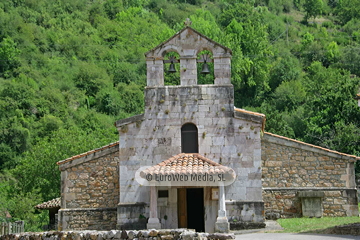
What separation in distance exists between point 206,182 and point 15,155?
34.6 m

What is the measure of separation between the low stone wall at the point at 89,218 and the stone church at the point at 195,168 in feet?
0.12

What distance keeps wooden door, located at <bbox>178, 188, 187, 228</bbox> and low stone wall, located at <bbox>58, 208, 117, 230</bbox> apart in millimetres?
2598

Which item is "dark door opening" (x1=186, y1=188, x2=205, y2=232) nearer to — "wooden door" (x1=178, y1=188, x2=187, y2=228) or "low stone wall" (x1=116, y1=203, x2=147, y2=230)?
"wooden door" (x1=178, y1=188, x2=187, y2=228)

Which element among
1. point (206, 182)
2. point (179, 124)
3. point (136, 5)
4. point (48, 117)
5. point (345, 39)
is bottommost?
point (206, 182)

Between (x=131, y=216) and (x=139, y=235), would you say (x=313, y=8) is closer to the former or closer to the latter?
(x=131, y=216)

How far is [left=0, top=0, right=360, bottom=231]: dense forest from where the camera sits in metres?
39.0

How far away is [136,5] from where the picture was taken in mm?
110500

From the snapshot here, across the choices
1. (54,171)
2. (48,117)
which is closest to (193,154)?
(54,171)

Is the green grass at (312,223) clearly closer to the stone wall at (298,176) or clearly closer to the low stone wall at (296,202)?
the low stone wall at (296,202)

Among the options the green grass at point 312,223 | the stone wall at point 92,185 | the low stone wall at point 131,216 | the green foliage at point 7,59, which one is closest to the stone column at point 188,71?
the stone wall at point 92,185

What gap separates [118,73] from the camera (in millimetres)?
78188

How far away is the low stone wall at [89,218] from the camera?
22.4 meters

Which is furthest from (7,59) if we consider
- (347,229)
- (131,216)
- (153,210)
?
(347,229)

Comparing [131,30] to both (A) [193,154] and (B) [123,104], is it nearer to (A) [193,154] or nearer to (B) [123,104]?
(B) [123,104]
